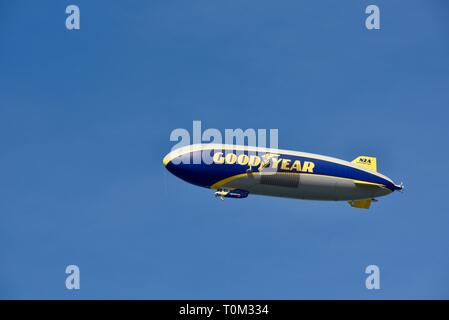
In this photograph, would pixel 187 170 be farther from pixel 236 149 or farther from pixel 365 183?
pixel 365 183

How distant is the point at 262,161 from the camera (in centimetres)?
8962

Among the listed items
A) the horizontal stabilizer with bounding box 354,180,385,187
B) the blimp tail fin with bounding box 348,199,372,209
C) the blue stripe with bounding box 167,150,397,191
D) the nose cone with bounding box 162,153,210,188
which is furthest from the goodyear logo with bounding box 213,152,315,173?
the blimp tail fin with bounding box 348,199,372,209

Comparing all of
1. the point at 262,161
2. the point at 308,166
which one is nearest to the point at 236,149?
the point at 262,161

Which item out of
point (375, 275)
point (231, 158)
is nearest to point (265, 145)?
point (231, 158)

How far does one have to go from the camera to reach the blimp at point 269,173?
89500 millimetres

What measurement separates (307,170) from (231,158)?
6.78 m

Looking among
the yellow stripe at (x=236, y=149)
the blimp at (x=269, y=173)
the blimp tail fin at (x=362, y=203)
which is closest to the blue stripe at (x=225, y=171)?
the blimp at (x=269, y=173)

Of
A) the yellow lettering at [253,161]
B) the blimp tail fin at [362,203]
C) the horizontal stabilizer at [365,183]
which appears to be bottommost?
the blimp tail fin at [362,203]

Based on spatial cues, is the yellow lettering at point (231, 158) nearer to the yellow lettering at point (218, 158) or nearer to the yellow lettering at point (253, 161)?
the yellow lettering at point (218, 158)

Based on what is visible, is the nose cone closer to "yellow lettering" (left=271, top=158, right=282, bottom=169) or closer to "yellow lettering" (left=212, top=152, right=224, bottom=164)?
"yellow lettering" (left=212, top=152, right=224, bottom=164)

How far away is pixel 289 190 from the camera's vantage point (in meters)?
89.9
